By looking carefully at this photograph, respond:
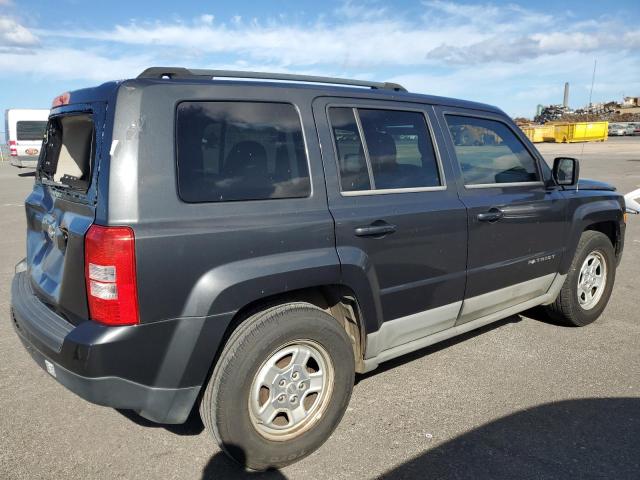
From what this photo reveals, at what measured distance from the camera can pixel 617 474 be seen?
2549 mm

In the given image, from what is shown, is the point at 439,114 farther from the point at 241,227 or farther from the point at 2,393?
the point at 2,393

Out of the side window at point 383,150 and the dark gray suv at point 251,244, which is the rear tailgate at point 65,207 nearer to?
the dark gray suv at point 251,244

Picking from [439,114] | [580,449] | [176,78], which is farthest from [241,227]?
[580,449]

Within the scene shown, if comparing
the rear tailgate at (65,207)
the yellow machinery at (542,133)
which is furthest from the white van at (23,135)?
the yellow machinery at (542,133)

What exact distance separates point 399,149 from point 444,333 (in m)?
1.25

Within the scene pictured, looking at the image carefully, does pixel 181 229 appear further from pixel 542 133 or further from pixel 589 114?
pixel 589 114

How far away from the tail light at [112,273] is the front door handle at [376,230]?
1.16 metres

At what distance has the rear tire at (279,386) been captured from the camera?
2.43 m

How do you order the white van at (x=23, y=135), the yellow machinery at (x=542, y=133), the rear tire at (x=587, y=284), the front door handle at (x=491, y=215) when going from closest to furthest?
1. the front door handle at (x=491, y=215)
2. the rear tire at (x=587, y=284)
3. the white van at (x=23, y=135)
4. the yellow machinery at (x=542, y=133)

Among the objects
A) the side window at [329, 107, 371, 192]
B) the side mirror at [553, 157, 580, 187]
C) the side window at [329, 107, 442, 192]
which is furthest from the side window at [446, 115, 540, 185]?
the side window at [329, 107, 371, 192]

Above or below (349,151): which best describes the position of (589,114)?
above

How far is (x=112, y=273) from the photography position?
7.11ft

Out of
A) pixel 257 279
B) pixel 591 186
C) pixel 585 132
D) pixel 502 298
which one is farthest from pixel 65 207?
pixel 585 132

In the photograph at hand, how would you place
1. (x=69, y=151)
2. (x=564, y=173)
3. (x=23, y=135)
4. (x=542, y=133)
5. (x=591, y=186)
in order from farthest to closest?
(x=542, y=133) < (x=23, y=135) < (x=591, y=186) < (x=564, y=173) < (x=69, y=151)
